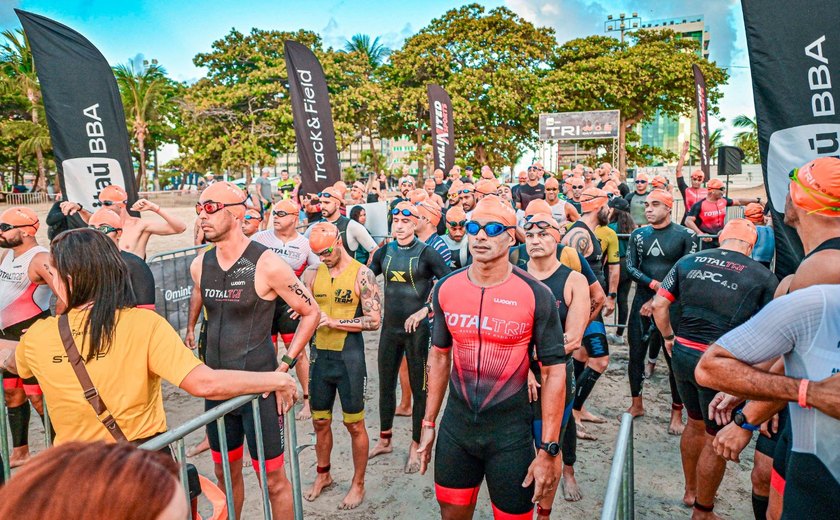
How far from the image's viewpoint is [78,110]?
20.2ft

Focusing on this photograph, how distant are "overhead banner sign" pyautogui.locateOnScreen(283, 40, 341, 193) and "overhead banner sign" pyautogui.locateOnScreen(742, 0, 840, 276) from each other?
6823mm

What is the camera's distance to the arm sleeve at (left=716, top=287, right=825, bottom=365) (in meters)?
1.84

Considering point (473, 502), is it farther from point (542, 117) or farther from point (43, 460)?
point (542, 117)

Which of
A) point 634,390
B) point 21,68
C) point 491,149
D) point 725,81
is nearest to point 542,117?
point 491,149

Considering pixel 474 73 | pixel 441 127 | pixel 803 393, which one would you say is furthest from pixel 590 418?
pixel 474 73

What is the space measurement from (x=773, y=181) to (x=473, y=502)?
2.68 meters

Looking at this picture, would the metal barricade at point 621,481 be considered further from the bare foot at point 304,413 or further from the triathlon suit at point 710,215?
the triathlon suit at point 710,215

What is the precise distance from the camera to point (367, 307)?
4.65 meters

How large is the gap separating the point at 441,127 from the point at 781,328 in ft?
46.0

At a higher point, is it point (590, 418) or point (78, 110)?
point (78, 110)

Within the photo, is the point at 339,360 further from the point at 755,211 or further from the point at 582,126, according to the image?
the point at 582,126

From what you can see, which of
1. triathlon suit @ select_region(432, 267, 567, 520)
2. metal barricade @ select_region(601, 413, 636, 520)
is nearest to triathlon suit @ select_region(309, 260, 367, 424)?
triathlon suit @ select_region(432, 267, 567, 520)

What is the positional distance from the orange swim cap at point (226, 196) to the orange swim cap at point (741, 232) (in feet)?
12.4

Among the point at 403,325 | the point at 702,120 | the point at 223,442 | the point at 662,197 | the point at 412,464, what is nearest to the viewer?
the point at 223,442
